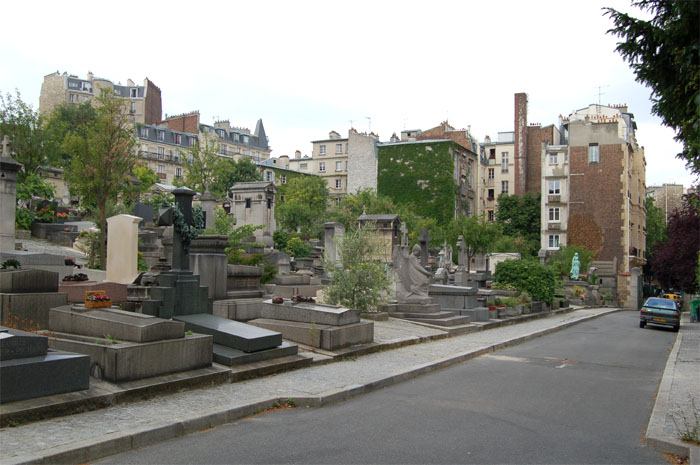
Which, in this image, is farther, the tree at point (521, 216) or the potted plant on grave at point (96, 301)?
the tree at point (521, 216)

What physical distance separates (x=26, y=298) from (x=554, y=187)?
53174 millimetres

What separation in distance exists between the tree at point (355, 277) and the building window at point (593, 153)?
146 feet

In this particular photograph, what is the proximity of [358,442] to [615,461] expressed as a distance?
255cm

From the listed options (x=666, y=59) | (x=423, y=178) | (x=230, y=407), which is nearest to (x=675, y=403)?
(x=666, y=59)

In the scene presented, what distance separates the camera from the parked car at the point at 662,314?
2416 centimetres

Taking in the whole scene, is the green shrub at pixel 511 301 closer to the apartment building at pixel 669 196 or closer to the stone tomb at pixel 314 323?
the stone tomb at pixel 314 323

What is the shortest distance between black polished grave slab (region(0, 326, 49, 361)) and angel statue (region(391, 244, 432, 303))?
12.4m

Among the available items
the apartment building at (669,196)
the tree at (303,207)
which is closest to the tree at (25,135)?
the tree at (303,207)

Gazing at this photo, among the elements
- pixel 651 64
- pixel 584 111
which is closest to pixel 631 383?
pixel 651 64

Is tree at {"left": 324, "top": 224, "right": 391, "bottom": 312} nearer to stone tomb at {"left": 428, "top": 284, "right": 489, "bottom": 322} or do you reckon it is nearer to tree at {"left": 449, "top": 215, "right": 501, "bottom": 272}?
stone tomb at {"left": 428, "top": 284, "right": 489, "bottom": 322}

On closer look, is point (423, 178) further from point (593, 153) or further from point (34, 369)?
point (34, 369)

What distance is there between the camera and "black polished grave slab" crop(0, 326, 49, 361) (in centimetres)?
588

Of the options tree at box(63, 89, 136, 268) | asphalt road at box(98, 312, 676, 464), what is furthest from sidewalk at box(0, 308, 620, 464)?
tree at box(63, 89, 136, 268)

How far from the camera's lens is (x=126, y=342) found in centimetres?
730
